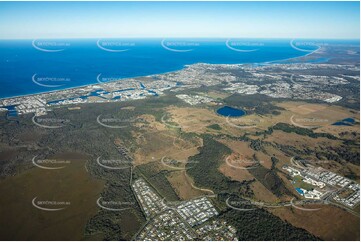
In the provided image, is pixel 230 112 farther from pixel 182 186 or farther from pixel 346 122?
pixel 182 186

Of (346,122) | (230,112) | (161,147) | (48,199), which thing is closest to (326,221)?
(161,147)

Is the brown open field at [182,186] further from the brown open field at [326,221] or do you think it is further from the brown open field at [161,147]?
the brown open field at [326,221]

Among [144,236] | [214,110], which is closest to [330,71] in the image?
[214,110]

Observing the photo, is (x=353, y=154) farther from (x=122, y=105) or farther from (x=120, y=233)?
(x=122, y=105)

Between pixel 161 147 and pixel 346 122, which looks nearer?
pixel 161 147

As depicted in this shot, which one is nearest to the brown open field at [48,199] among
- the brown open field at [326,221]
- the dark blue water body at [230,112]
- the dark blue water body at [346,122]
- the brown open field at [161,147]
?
the brown open field at [161,147]
